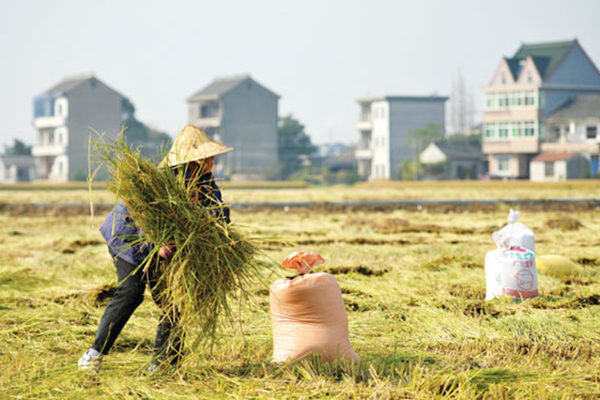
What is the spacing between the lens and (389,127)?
77750mm

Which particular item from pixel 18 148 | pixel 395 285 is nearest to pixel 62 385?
pixel 395 285

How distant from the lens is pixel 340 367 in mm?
4309

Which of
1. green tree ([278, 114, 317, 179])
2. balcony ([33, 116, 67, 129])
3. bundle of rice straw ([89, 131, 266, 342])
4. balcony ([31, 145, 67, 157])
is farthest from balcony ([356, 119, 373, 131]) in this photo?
bundle of rice straw ([89, 131, 266, 342])

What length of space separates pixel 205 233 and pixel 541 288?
3676mm

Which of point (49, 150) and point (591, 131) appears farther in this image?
point (49, 150)

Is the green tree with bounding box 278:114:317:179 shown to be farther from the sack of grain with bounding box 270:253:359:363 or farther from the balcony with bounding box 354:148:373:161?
the sack of grain with bounding box 270:253:359:363

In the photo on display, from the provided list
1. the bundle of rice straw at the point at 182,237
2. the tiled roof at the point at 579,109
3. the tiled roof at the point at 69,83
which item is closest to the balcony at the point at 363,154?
the tiled roof at the point at 579,109

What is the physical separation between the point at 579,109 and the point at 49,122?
46.6 m

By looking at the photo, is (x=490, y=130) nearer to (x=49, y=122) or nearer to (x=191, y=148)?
(x=49, y=122)

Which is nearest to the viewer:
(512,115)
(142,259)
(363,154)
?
(142,259)

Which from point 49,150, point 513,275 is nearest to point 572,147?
point 49,150

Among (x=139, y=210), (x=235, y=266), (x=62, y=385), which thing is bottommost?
(x=62, y=385)

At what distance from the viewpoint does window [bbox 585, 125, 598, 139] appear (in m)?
58.2

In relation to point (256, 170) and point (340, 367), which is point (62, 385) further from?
point (256, 170)
